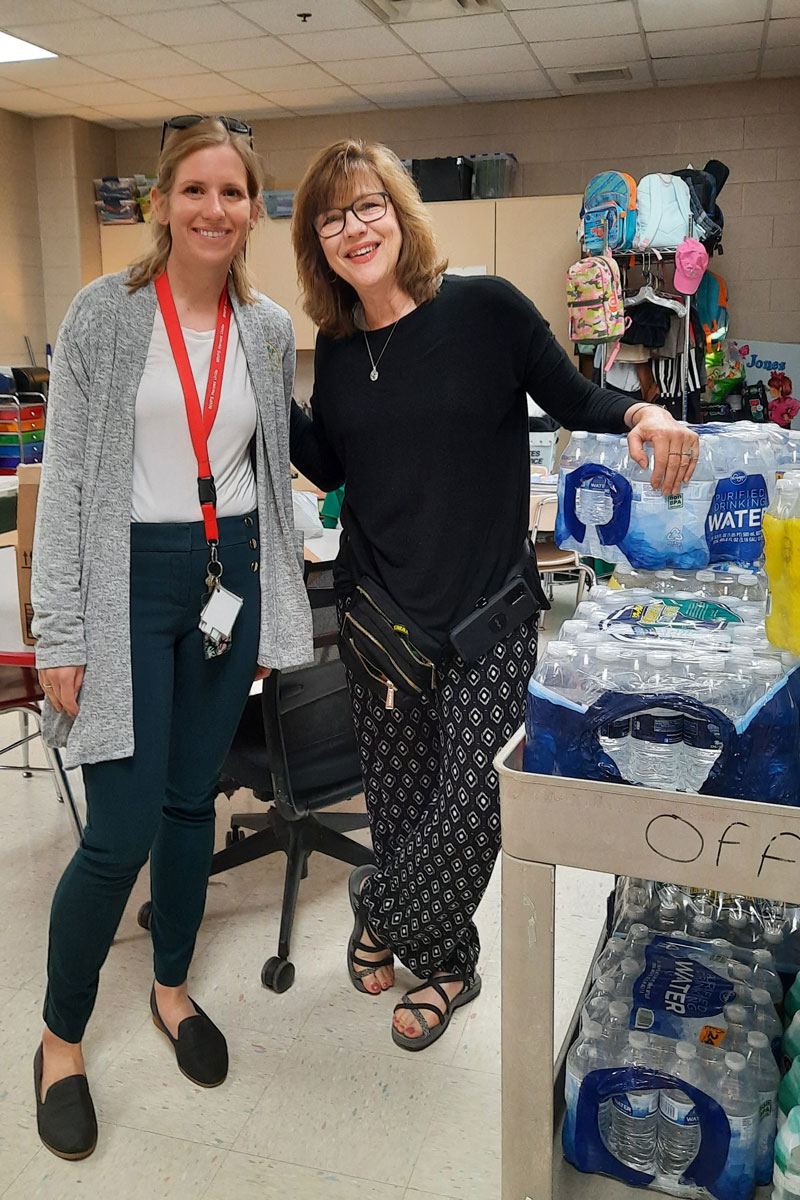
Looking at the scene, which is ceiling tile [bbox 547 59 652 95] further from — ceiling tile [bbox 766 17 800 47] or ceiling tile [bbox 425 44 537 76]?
ceiling tile [bbox 766 17 800 47]

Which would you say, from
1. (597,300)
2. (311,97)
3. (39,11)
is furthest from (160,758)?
(311,97)

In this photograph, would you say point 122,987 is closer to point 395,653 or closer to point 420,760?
point 420,760

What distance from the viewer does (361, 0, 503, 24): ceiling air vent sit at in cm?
453

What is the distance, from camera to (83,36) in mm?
4977

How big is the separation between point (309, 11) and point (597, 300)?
193 cm

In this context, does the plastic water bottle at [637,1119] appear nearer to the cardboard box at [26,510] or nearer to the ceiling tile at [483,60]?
the cardboard box at [26,510]

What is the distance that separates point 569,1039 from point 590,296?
14.4ft

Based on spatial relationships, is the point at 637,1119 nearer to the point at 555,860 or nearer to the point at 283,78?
the point at 555,860

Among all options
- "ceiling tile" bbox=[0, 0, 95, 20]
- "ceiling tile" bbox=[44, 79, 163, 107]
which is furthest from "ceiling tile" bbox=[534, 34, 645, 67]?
"ceiling tile" bbox=[44, 79, 163, 107]

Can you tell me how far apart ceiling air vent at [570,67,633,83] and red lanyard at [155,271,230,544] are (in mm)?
5054

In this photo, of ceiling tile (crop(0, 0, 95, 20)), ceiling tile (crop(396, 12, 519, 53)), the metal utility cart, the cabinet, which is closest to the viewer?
the metal utility cart

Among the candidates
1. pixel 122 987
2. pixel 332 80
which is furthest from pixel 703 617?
pixel 332 80

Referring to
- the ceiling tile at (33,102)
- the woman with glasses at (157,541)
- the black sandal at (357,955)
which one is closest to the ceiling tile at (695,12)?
the ceiling tile at (33,102)

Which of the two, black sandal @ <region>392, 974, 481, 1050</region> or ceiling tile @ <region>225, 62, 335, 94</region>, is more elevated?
ceiling tile @ <region>225, 62, 335, 94</region>
